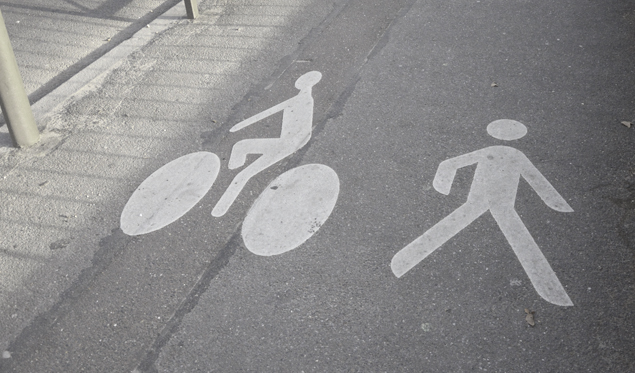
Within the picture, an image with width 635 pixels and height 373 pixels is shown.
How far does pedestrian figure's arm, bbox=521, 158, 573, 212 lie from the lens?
12.4 feet

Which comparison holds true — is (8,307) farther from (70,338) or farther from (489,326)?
(489,326)

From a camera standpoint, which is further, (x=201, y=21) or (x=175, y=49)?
(x=201, y=21)

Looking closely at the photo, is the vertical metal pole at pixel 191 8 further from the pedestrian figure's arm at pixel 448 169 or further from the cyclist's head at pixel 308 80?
the pedestrian figure's arm at pixel 448 169

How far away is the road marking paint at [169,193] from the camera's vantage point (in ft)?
12.7

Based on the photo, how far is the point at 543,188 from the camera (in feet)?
12.9

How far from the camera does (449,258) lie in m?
3.45

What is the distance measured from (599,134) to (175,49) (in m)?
4.47

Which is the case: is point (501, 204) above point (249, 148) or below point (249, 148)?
below

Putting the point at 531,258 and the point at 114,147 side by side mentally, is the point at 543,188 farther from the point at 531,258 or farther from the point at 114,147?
the point at 114,147

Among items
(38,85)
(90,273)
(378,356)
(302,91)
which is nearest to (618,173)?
(378,356)

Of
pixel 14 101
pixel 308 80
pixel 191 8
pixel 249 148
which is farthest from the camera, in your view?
pixel 191 8

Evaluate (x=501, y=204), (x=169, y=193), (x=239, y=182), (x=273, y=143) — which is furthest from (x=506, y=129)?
(x=169, y=193)

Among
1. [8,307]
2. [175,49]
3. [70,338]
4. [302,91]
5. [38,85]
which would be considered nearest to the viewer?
[70,338]

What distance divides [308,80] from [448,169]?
6.32 ft
